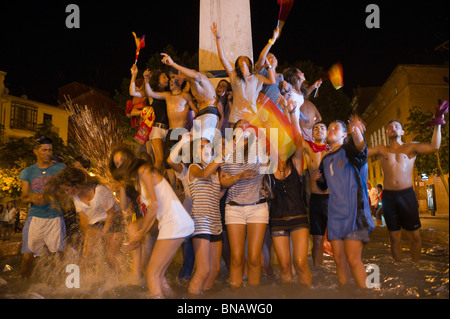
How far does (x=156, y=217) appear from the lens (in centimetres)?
406

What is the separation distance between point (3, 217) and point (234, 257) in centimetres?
1284

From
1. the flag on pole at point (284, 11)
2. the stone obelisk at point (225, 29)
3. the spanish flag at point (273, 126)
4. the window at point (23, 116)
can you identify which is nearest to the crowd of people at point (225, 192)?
the spanish flag at point (273, 126)

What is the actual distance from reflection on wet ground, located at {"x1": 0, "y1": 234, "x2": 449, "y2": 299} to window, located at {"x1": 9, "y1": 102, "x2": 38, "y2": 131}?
30.9 m

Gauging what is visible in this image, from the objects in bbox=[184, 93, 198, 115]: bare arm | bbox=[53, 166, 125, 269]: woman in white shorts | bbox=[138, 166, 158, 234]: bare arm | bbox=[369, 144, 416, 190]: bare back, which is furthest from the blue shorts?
bbox=[53, 166, 125, 269]: woman in white shorts

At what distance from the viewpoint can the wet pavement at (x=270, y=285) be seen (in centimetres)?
391

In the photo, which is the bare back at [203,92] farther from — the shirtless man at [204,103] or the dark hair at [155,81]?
the dark hair at [155,81]

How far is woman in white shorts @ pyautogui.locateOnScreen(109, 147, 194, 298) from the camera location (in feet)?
12.9

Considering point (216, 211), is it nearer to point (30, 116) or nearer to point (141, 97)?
point (141, 97)

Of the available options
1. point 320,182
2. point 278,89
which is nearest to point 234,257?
point 320,182

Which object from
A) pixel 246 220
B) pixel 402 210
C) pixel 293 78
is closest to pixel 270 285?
pixel 246 220

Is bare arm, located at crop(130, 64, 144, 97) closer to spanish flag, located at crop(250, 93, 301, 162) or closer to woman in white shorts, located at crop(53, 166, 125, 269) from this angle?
woman in white shorts, located at crop(53, 166, 125, 269)

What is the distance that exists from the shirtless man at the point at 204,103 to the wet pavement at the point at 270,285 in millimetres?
2028

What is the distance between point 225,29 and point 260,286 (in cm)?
497

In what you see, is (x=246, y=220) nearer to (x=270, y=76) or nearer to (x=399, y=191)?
(x=399, y=191)
